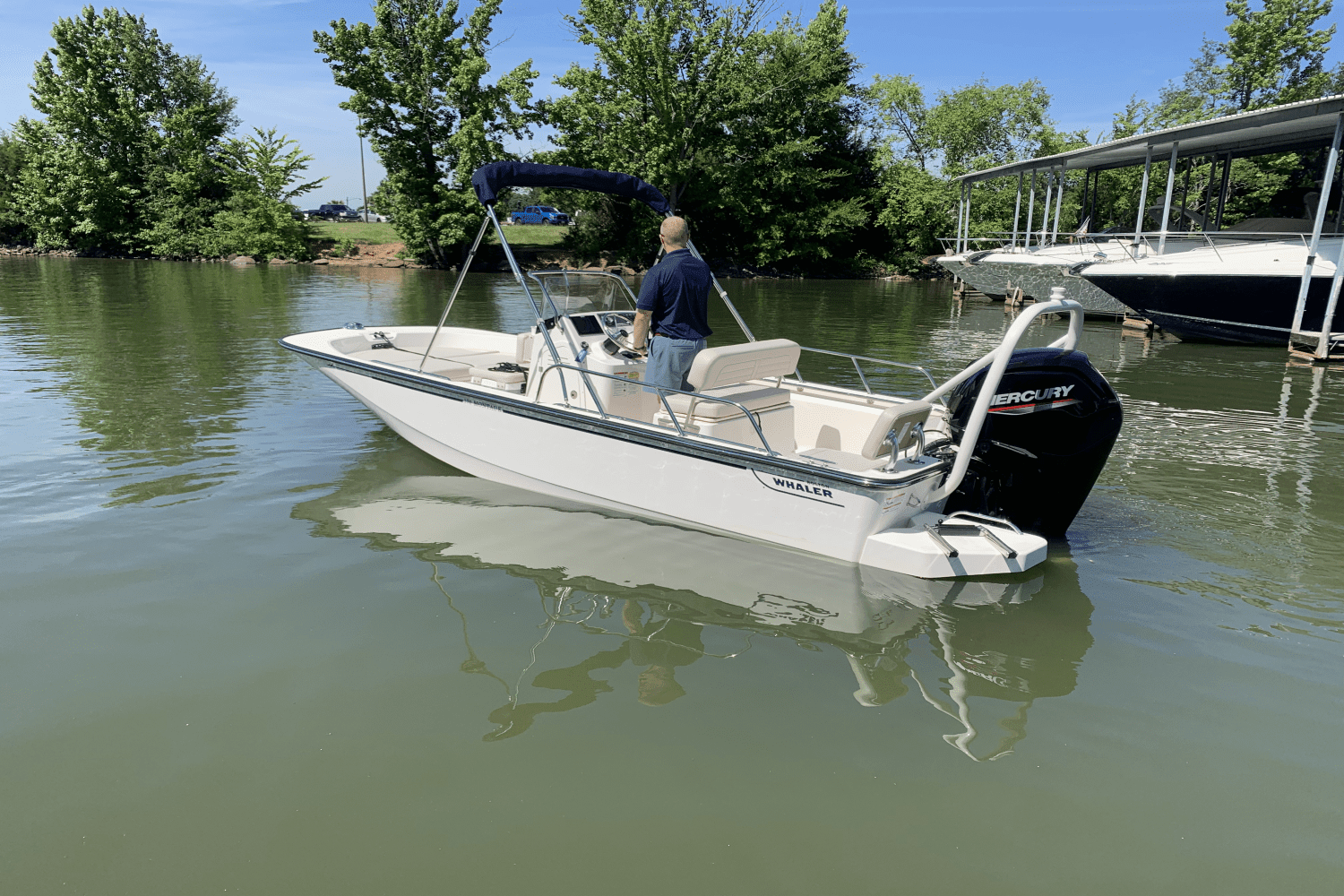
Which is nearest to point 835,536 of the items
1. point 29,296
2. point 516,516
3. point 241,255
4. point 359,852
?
point 516,516

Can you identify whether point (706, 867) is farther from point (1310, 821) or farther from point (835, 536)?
point (835, 536)

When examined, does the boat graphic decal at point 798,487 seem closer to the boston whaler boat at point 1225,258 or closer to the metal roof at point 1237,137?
the metal roof at point 1237,137

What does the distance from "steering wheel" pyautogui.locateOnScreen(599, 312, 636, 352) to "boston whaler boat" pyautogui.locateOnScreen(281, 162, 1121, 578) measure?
0.6 inches

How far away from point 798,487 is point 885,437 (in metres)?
0.65

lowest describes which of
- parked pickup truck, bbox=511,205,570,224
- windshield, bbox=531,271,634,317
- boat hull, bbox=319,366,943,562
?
boat hull, bbox=319,366,943,562

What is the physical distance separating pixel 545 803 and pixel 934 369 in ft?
39.3

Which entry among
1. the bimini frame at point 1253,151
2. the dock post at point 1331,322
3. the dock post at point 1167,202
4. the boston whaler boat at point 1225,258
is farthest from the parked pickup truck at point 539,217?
the dock post at point 1331,322

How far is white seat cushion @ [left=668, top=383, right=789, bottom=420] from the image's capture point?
5.84 metres

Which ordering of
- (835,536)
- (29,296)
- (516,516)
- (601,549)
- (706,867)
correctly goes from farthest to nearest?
(29,296) → (516,516) → (601,549) → (835,536) → (706,867)

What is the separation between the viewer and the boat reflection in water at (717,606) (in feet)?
13.7

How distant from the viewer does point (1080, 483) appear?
5.46 m

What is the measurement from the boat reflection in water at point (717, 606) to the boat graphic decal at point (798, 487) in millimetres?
529

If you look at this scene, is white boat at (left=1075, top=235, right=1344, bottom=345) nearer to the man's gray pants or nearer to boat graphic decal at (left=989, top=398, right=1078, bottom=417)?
boat graphic decal at (left=989, top=398, right=1078, bottom=417)

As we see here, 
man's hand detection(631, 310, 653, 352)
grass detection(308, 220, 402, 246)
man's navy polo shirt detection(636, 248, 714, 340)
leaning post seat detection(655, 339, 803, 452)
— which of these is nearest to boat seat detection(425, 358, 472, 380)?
man's hand detection(631, 310, 653, 352)
